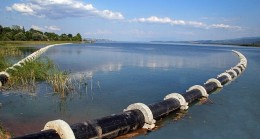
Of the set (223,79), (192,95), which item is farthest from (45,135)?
(223,79)

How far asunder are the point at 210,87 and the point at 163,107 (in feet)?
19.8

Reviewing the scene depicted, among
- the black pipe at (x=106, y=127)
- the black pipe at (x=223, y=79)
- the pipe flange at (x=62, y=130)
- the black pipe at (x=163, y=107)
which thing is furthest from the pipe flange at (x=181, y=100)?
the black pipe at (x=223, y=79)

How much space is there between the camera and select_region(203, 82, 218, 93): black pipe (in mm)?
16206

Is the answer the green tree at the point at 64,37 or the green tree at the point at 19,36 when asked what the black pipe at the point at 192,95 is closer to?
the green tree at the point at 19,36

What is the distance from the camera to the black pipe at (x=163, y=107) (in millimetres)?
10875

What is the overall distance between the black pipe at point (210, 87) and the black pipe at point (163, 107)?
443 centimetres

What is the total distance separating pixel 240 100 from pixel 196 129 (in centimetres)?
549

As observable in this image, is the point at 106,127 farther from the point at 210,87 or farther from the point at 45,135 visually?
the point at 210,87

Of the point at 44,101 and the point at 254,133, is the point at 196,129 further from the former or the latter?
the point at 44,101

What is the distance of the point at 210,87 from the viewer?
54.1 ft

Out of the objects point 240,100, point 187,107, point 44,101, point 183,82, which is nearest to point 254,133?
point 187,107

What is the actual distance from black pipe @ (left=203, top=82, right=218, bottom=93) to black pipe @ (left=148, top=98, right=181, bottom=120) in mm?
4433

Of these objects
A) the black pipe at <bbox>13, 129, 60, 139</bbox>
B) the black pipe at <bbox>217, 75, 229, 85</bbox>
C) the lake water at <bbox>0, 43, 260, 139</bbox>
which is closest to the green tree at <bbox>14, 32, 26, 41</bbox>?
the lake water at <bbox>0, 43, 260, 139</bbox>

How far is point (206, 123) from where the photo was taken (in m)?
10.9
